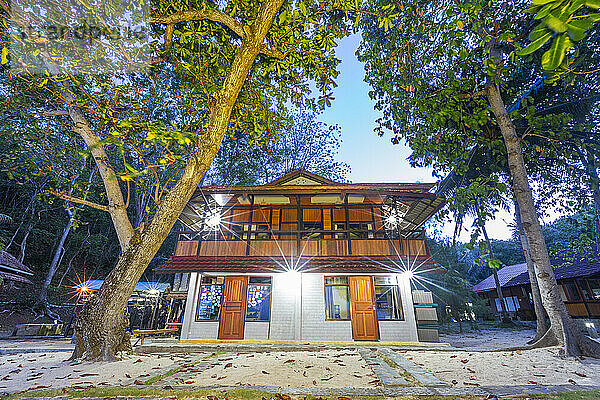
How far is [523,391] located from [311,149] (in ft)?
77.6

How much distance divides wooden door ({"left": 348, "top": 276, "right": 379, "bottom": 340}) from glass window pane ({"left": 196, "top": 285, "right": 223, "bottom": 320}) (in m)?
5.54

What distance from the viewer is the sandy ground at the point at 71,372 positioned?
12.6 feet

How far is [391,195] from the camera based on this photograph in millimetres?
11438

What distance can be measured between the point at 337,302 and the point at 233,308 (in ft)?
14.1

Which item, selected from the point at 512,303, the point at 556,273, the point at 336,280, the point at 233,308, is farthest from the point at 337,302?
the point at 512,303

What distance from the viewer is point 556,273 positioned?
1978 cm

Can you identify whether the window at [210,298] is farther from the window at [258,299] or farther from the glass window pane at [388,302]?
the glass window pane at [388,302]

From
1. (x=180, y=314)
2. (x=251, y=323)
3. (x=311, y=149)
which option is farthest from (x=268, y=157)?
(x=251, y=323)

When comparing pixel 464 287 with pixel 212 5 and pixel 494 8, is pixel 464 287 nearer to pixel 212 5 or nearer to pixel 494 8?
pixel 494 8

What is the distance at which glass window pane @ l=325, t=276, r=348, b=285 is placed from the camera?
11.4 m

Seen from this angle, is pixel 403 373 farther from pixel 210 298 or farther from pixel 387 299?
pixel 210 298

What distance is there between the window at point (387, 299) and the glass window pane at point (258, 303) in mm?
4490

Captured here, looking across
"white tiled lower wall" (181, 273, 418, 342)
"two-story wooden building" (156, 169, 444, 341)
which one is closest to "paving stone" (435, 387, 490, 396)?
"two-story wooden building" (156, 169, 444, 341)

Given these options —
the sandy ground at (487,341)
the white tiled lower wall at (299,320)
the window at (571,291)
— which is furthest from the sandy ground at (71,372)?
the window at (571,291)
